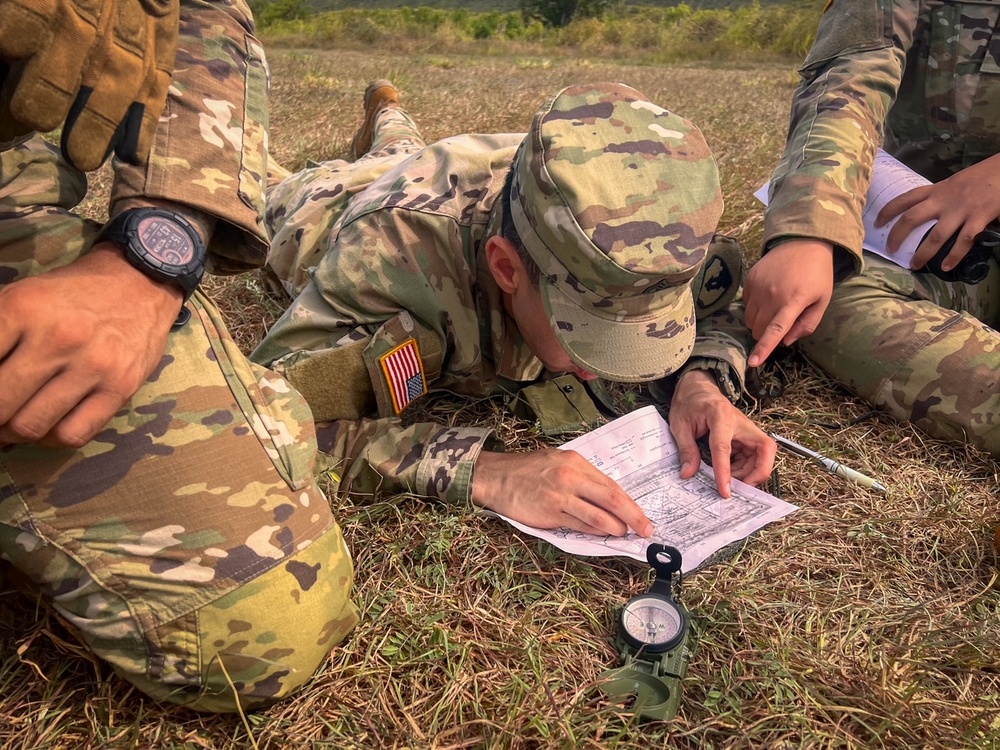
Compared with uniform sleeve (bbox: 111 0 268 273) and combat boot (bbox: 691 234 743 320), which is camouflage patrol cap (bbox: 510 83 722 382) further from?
combat boot (bbox: 691 234 743 320)

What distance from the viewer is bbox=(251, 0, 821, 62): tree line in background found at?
14633 mm

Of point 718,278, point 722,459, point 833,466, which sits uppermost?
point 718,278

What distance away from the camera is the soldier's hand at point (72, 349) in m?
1.07

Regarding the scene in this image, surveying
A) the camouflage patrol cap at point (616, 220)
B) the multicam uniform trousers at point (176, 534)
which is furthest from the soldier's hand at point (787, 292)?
the multicam uniform trousers at point (176, 534)

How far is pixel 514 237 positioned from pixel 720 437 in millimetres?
725

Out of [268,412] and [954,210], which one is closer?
[268,412]

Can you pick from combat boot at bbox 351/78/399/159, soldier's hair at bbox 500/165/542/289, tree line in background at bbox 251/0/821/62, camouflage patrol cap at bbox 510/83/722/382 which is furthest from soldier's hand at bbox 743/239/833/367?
tree line in background at bbox 251/0/821/62

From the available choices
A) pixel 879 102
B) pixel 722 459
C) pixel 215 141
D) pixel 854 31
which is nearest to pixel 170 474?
pixel 215 141

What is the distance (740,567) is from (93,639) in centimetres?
129

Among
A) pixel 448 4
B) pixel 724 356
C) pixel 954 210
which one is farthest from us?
pixel 448 4

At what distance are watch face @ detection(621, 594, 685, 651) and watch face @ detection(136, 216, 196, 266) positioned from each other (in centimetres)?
105

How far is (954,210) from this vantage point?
225 centimetres

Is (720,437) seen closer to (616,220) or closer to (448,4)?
(616,220)

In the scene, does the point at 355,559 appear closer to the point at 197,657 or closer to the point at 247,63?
the point at 197,657
